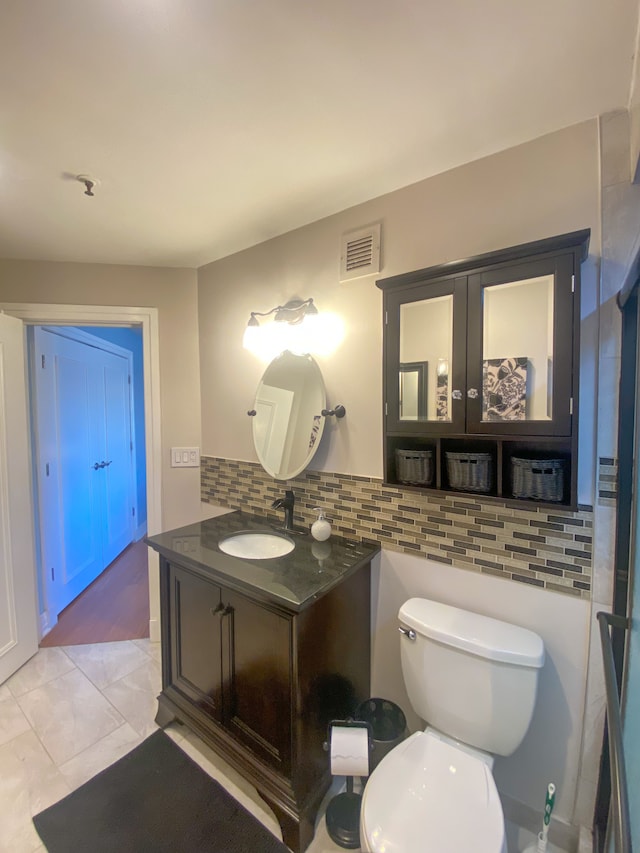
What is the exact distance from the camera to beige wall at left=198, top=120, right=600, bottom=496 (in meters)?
1.17

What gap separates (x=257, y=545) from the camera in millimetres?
1741

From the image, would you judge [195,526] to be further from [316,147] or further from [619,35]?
[619,35]

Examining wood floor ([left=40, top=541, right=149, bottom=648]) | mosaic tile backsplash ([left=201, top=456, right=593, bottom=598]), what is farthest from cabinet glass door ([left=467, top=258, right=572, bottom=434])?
wood floor ([left=40, top=541, right=149, bottom=648])

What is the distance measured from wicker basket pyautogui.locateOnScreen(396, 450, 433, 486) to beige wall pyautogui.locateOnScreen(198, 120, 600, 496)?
0.63 feet

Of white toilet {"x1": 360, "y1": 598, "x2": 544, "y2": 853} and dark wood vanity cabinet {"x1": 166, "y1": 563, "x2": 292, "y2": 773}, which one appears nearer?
white toilet {"x1": 360, "y1": 598, "x2": 544, "y2": 853}

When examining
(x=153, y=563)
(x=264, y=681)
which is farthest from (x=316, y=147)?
(x=153, y=563)

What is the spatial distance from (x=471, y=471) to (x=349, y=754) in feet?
3.16

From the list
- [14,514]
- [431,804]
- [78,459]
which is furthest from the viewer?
[78,459]

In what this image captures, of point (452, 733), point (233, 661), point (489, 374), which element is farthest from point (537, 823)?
point (489, 374)

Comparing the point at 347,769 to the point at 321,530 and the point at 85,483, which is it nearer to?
the point at 321,530

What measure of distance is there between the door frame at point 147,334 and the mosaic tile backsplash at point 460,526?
2.48 feet

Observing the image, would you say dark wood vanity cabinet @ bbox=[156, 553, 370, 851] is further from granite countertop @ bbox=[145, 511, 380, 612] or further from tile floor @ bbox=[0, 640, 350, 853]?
tile floor @ bbox=[0, 640, 350, 853]

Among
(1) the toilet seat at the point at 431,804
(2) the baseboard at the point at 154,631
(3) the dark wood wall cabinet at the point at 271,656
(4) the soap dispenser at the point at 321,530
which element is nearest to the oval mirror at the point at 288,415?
(4) the soap dispenser at the point at 321,530

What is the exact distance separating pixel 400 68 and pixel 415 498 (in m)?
1.29
